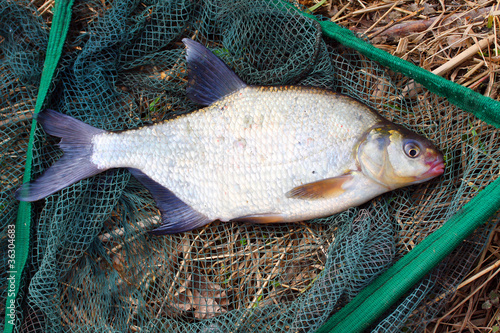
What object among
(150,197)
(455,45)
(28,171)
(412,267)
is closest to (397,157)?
(412,267)

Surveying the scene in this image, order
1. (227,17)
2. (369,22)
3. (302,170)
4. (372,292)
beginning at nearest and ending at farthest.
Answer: (372,292), (302,170), (227,17), (369,22)

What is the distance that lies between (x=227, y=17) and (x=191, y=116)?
630 millimetres

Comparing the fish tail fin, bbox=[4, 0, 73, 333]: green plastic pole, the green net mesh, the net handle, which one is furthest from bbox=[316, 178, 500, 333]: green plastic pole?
bbox=[4, 0, 73, 333]: green plastic pole

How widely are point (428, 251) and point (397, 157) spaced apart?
0.49 metres

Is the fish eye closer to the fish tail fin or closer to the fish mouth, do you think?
Answer: the fish mouth

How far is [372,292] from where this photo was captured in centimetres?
185

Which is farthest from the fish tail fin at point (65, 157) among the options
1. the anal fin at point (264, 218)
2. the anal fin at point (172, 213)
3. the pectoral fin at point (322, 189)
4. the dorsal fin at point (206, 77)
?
the pectoral fin at point (322, 189)

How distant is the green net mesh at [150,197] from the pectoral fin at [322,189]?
0.16 meters

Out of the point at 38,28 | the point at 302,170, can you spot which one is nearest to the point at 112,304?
the point at 302,170

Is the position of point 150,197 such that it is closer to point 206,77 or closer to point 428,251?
point 206,77

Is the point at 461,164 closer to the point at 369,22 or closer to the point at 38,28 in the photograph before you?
the point at 369,22

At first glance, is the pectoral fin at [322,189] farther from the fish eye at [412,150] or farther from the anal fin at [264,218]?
the fish eye at [412,150]

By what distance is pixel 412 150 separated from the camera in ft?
6.17

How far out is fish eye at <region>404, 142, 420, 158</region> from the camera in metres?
1.88
